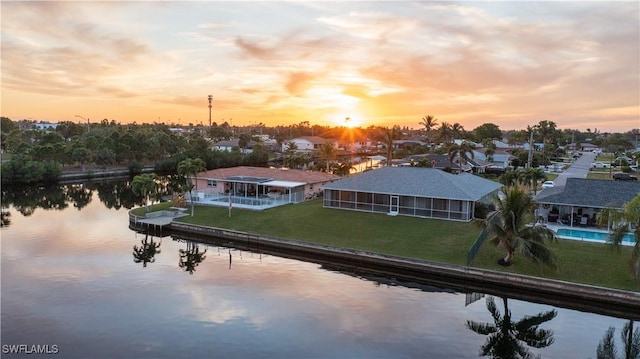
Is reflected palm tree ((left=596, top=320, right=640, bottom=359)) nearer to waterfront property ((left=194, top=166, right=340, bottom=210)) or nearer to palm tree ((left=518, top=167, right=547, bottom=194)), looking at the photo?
waterfront property ((left=194, top=166, right=340, bottom=210))

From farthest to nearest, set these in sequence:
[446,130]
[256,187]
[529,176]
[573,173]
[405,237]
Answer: [446,130] → [573,173] → [529,176] → [256,187] → [405,237]

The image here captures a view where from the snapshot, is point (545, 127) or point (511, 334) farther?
point (545, 127)

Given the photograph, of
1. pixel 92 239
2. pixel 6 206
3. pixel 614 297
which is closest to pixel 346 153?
pixel 6 206

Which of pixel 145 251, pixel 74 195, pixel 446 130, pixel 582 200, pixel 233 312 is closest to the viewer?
pixel 233 312

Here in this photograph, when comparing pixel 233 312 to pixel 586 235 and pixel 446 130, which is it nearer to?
pixel 586 235

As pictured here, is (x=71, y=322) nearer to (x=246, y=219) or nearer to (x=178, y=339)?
(x=178, y=339)

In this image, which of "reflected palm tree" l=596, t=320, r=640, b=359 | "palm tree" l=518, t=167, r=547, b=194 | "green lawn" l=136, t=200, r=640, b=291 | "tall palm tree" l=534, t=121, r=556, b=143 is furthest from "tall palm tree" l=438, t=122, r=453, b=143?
"reflected palm tree" l=596, t=320, r=640, b=359

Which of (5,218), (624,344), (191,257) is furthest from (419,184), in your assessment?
(5,218)
